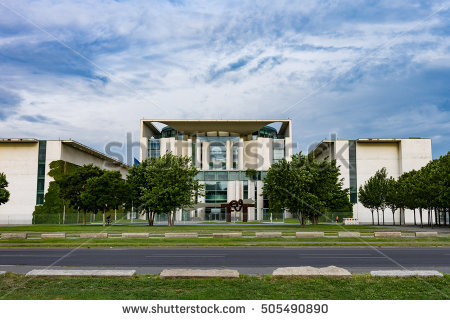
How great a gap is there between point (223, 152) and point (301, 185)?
46.0 meters

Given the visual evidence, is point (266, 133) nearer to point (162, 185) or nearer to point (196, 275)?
point (162, 185)

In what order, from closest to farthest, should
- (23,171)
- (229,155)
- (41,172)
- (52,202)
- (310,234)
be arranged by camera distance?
(310,234) → (52,202) → (41,172) → (23,171) → (229,155)

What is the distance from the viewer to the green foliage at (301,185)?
142ft

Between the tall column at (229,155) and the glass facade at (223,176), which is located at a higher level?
the tall column at (229,155)

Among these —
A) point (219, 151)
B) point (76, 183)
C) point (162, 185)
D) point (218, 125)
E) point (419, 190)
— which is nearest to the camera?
point (162, 185)

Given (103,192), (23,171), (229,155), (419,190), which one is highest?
(229,155)

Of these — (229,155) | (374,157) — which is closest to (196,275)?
(229,155)

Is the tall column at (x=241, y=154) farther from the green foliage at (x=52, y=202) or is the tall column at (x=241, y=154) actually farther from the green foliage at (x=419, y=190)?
the green foliage at (x=52, y=202)

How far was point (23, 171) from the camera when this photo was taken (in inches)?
3004

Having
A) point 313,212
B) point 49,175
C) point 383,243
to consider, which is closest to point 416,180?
point 313,212

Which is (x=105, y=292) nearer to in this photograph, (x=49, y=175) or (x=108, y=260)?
(x=108, y=260)

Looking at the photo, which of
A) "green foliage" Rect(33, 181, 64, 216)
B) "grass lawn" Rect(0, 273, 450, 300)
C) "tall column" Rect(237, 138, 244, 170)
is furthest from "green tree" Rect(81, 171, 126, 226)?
"grass lawn" Rect(0, 273, 450, 300)

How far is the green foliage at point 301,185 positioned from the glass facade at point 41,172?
49670 millimetres

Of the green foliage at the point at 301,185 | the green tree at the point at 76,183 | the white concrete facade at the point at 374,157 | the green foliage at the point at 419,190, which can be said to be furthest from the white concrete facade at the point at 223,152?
the green foliage at the point at 301,185
